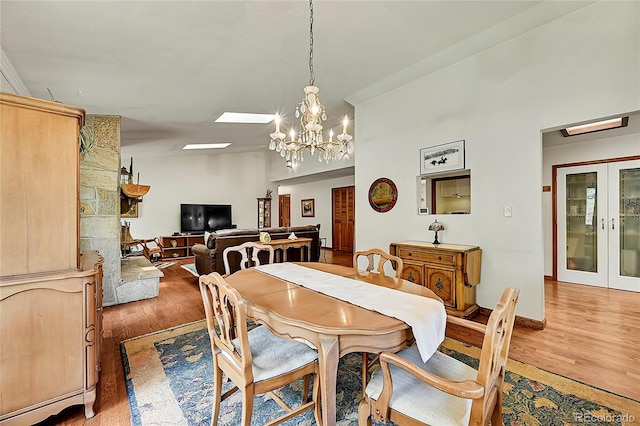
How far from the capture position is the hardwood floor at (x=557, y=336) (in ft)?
6.46

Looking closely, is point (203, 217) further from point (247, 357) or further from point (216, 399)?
point (247, 357)

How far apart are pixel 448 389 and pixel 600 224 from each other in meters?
5.15

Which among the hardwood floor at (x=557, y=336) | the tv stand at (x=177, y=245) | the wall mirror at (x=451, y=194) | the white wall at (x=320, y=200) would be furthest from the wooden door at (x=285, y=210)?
the wall mirror at (x=451, y=194)

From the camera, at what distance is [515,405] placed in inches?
71.1

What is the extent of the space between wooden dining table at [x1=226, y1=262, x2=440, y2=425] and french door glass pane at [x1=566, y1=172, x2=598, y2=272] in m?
4.53

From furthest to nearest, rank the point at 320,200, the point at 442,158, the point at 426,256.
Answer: the point at 320,200 → the point at 442,158 → the point at 426,256

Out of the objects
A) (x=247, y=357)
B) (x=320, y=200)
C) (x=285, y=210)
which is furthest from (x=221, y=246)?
(x=285, y=210)

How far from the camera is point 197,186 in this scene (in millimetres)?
8570

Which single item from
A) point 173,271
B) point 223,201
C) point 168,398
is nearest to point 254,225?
point 223,201

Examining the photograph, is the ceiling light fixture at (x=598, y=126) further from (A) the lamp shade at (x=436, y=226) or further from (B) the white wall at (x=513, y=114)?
(A) the lamp shade at (x=436, y=226)

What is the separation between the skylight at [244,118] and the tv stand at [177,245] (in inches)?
162

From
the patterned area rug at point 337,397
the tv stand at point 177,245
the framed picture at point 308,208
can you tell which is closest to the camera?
the patterned area rug at point 337,397

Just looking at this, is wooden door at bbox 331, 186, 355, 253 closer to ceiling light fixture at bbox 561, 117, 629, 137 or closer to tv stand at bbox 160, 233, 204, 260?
tv stand at bbox 160, 233, 204, 260

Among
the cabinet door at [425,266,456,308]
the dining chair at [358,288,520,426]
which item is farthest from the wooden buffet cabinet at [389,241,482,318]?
the dining chair at [358,288,520,426]
